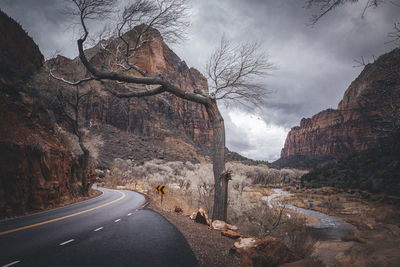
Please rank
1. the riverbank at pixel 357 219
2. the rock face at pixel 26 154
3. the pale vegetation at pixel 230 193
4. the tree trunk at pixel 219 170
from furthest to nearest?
the pale vegetation at pixel 230 193 → the riverbank at pixel 357 219 → the rock face at pixel 26 154 → the tree trunk at pixel 219 170

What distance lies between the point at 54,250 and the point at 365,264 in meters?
6.42

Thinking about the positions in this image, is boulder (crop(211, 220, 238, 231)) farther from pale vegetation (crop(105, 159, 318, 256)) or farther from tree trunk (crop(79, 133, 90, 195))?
tree trunk (crop(79, 133, 90, 195))

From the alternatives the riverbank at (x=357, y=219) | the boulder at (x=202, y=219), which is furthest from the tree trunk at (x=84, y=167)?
the riverbank at (x=357, y=219)

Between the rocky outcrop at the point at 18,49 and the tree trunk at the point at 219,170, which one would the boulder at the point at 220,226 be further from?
the rocky outcrop at the point at 18,49

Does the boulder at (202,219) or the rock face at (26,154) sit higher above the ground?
the rock face at (26,154)

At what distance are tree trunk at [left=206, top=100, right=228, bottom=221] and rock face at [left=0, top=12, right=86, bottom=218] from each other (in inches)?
336

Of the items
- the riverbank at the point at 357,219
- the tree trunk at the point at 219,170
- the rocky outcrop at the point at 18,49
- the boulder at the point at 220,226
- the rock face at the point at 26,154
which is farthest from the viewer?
the rocky outcrop at the point at 18,49

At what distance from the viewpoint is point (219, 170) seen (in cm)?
569

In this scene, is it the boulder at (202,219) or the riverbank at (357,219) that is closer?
the boulder at (202,219)

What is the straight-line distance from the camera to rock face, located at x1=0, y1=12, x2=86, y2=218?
7.57 m

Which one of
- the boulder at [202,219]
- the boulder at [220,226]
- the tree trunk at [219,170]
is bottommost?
the boulder at [202,219]

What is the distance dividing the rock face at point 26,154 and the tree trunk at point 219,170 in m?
8.54

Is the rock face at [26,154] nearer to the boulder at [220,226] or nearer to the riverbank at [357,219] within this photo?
the boulder at [220,226]

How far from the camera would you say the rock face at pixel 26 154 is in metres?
7.57
